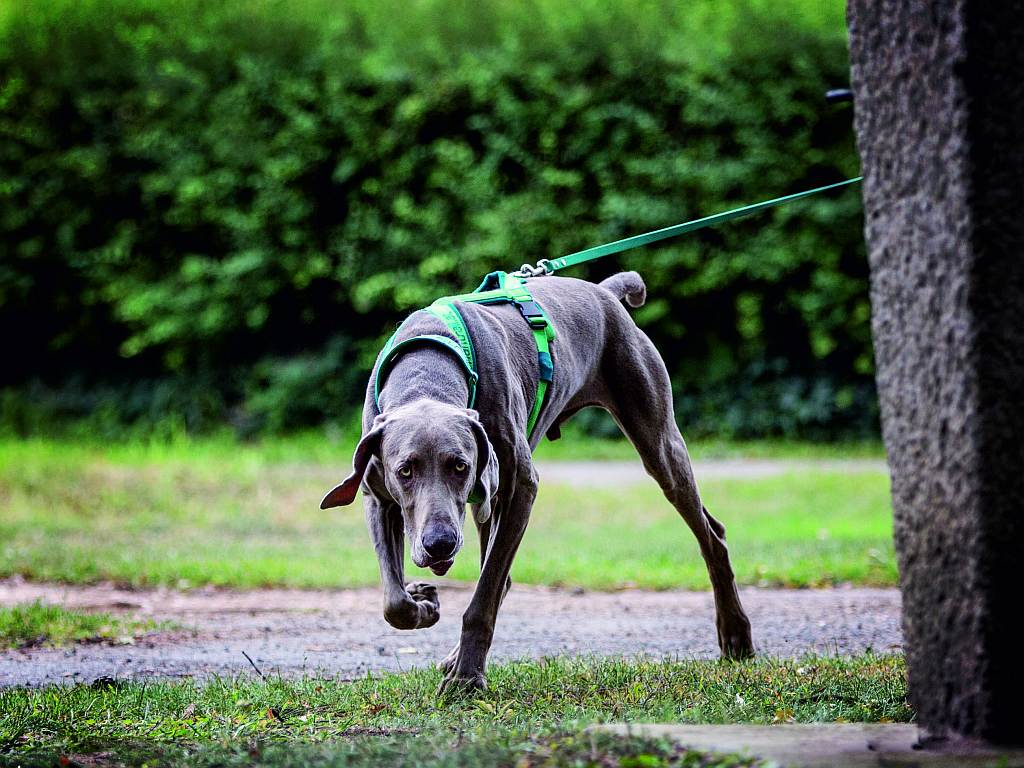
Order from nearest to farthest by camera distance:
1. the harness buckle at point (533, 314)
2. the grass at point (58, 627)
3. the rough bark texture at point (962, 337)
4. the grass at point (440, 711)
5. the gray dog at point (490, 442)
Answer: the rough bark texture at point (962, 337) → the grass at point (440, 711) → the gray dog at point (490, 442) → the harness buckle at point (533, 314) → the grass at point (58, 627)

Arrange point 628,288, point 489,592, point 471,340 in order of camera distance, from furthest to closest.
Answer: point 628,288 < point 471,340 < point 489,592

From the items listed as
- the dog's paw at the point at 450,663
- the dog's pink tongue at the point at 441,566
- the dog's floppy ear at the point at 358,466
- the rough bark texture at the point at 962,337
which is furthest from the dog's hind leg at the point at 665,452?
the rough bark texture at the point at 962,337

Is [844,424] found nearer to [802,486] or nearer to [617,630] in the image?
[802,486]

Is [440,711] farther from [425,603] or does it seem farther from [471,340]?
[471,340]

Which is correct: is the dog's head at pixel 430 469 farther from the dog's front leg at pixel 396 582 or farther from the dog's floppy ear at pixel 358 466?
the dog's front leg at pixel 396 582

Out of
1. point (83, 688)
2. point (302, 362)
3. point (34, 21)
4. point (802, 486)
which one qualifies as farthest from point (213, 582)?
point (34, 21)

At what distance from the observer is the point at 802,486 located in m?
12.6

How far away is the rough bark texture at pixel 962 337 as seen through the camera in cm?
293

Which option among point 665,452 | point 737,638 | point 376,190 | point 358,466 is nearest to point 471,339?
point 358,466

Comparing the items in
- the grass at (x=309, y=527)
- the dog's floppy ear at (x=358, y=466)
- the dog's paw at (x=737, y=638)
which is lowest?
the grass at (x=309, y=527)

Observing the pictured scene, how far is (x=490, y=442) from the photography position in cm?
473

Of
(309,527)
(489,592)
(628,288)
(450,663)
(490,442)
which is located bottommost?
(309,527)

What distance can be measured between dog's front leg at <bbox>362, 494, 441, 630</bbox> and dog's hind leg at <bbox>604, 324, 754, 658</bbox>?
1.30 m

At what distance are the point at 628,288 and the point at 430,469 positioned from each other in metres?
2.43
